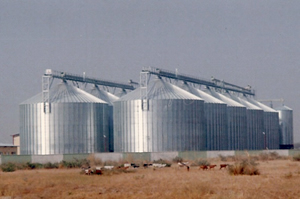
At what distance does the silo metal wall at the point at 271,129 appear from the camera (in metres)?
121

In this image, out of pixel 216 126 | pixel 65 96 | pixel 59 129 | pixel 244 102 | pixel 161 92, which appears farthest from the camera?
pixel 244 102

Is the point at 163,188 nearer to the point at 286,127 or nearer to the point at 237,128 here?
the point at 237,128

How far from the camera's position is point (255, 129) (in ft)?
375

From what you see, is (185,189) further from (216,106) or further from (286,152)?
(216,106)

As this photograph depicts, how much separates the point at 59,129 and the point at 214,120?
87.0 feet

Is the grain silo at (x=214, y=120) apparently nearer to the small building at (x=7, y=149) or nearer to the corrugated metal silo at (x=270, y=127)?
the corrugated metal silo at (x=270, y=127)

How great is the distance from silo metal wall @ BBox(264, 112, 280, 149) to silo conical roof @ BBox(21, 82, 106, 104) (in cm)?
4437

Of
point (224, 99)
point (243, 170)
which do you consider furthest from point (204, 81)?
point (243, 170)

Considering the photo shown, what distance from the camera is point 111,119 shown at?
9362cm

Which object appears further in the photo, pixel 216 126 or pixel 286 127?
pixel 286 127

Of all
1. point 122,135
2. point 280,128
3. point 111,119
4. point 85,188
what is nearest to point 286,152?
point 122,135

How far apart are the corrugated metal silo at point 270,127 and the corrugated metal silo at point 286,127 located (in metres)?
7.09

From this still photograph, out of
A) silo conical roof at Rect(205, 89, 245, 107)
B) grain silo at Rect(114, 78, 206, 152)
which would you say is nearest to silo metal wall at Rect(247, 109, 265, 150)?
silo conical roof at Rect(205, 89, 245, 107)

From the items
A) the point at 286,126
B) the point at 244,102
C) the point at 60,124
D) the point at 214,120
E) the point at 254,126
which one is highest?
the point at 244,102
